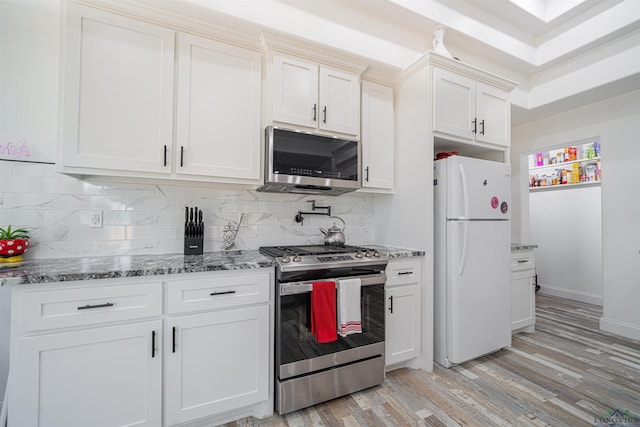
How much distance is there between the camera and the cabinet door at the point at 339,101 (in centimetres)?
214

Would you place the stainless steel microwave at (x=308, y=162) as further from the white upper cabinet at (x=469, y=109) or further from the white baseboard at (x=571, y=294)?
the white baseboard at (x=571, y=294)

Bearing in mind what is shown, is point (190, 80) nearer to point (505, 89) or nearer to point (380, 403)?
point (380, 403)

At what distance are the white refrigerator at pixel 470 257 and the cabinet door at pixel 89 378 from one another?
82.1 inches

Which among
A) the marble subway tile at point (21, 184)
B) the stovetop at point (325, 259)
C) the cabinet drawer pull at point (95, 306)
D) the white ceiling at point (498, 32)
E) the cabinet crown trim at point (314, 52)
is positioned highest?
the white ceiling at point (498, 32)

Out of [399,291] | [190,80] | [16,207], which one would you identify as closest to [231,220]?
[190,80]

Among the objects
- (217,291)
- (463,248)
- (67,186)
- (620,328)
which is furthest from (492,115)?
(67,186)

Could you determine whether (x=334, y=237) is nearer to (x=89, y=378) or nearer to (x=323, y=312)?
(x=323, y=312)

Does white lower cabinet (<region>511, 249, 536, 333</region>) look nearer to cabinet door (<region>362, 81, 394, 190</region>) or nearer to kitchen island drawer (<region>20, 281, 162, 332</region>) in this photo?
cabinet door (<region>362, 81, 394, 190</region>)

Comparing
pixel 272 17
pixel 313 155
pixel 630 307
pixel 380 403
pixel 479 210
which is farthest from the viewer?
pixel 630 307

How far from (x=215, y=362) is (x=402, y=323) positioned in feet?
4.58

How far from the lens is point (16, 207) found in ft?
5.49

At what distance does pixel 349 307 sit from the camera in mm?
1785

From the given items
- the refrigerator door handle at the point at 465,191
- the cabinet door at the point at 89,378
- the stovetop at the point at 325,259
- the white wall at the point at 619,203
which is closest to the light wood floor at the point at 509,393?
the white wall at the point at 619,203

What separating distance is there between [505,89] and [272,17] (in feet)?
7.42
